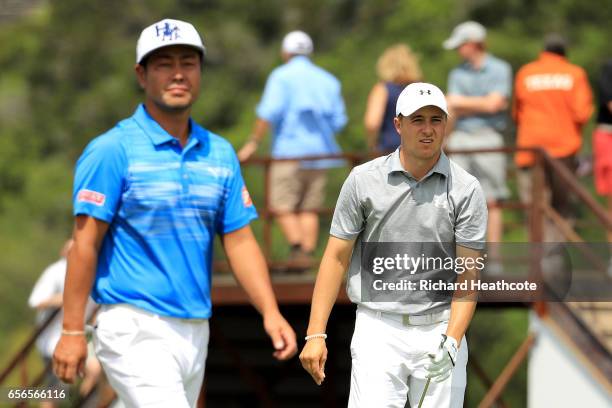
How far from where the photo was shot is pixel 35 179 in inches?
1815

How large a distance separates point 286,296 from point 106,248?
536 centimetres

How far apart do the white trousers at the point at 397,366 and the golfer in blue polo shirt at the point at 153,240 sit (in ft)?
2.44

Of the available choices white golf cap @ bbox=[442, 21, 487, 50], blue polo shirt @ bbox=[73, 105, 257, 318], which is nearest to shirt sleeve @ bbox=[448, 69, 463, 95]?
white golf cap @ bbox=[442, 21, 487, 50]

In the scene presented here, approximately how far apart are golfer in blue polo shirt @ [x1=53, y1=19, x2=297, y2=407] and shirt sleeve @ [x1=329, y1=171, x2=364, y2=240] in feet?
2.80

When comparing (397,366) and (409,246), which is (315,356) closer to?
(397,366)

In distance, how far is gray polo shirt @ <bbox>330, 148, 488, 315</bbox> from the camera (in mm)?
5840

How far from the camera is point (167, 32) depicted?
21.2 feet

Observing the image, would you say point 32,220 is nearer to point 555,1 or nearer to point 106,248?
point 555,1

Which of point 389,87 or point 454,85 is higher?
point 454,85

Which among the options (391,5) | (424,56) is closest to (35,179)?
(391,5)

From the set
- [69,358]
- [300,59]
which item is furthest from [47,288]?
[69,358]

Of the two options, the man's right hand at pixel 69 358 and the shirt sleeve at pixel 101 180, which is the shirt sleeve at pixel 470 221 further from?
the man's right hand at pixel 69 358

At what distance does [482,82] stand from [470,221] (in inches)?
221

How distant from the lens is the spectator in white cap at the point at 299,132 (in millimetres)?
11453
